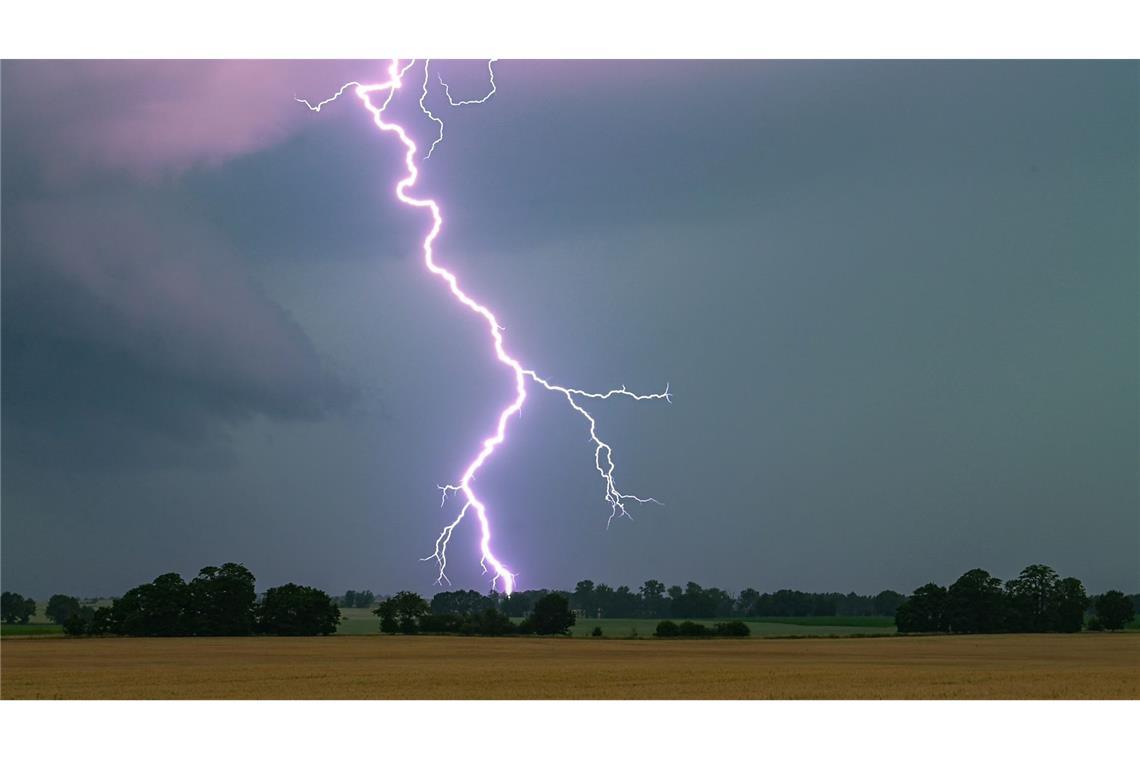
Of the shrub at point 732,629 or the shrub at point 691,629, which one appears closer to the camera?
the shrub at point 691,629

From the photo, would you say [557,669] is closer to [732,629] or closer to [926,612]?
[732,629]

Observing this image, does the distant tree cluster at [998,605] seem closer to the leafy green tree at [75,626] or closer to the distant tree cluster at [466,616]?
the distant tree cluster at [466,616]

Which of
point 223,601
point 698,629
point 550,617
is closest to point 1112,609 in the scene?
point 698,629

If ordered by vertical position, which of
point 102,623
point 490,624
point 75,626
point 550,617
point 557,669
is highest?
point 550,617

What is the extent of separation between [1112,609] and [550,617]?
23.9 metres

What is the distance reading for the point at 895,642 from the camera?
40.3m

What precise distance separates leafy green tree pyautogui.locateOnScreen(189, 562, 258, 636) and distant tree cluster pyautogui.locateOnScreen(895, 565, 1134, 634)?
2644 centimetres

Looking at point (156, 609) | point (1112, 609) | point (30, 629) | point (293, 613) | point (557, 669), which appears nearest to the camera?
point (557, 669)

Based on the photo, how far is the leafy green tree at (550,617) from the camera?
44.9 m

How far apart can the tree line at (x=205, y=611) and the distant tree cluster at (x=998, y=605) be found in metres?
24.0

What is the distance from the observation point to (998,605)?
4562 cm

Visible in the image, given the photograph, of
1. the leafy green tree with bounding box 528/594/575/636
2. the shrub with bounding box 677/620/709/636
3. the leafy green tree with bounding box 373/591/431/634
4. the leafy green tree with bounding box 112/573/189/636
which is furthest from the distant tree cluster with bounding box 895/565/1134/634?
the leafy green tree with bounding box 112/573/189/636

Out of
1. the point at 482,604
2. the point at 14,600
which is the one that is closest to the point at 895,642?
the point at 482,604

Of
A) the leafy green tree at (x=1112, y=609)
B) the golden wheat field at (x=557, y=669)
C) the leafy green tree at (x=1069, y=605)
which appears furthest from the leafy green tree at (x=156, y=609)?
the leafy green tree at (x=1112, y=609)
